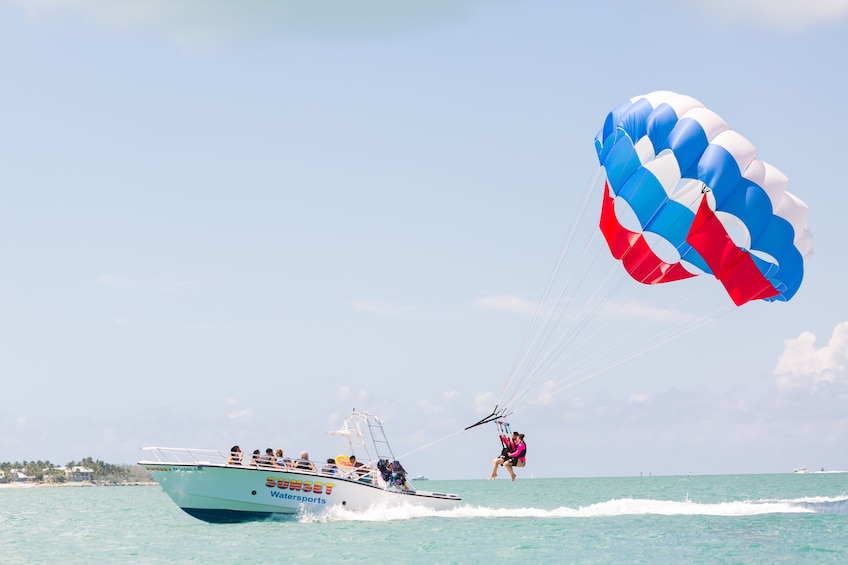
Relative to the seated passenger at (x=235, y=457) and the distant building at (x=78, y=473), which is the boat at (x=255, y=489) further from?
the distant building at (x=78, y=473)

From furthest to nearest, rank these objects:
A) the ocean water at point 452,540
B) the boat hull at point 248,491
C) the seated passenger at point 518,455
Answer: the boat hull at point 248,491
the seated passenger at point 518,455
the ocean water at point 452,540

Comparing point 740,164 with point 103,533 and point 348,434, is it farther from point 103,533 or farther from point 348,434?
point 103,533

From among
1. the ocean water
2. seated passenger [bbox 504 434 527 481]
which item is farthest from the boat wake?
seated passenger [bbox 504 434 527 481]

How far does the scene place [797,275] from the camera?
1753 cm

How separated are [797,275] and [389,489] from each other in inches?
391

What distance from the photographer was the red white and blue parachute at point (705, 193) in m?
16.9

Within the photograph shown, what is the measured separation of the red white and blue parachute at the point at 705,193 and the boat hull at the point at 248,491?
8586mm

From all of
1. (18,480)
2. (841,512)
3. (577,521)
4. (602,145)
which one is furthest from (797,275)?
(18,480)

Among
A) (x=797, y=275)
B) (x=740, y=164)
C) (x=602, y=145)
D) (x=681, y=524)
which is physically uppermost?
(x=602, y=145)

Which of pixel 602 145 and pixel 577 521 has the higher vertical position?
pixel 602 145

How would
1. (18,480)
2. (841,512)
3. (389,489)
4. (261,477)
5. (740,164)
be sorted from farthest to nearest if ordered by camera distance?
(18,480) < (841,512) < (389,489) < (261,477) < (740,164)

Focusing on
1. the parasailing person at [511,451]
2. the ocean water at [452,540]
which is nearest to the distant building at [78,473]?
the ocean water at [452,540]

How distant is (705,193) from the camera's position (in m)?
17.3

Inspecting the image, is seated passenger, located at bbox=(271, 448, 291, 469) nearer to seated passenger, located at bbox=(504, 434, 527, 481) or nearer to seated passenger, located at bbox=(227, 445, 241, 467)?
seated passenger, located at bbox=(227, 445, 241, 467)
